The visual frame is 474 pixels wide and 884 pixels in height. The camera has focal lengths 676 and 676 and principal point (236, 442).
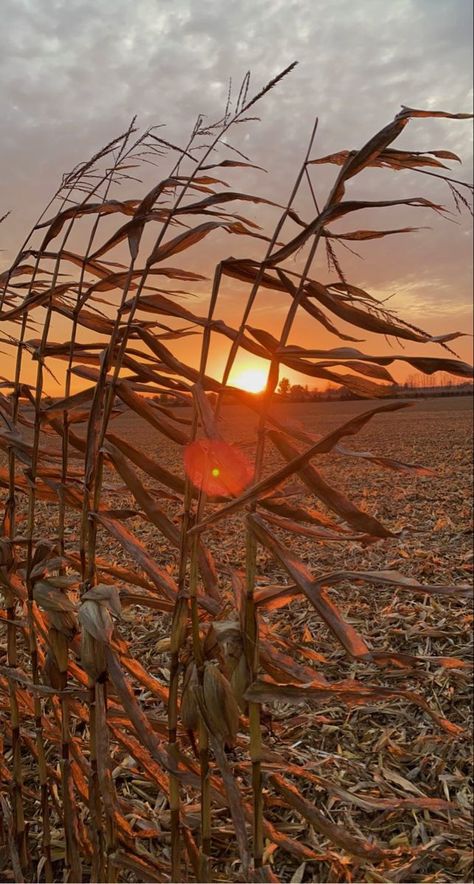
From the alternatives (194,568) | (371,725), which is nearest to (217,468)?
(194,568)

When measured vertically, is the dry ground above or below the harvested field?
below

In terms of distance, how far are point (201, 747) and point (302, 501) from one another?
6.71 meters

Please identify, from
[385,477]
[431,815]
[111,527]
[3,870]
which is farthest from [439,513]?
[111,527]

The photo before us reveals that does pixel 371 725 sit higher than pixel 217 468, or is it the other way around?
pixel 217 468

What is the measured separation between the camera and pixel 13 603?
1556 mm

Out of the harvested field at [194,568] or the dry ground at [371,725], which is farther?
the dry ground at [371,725]

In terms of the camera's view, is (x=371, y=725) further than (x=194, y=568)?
Yes

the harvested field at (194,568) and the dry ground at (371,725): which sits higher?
the harvested field at (194,568)

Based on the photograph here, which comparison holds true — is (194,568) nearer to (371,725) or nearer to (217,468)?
(217,468)

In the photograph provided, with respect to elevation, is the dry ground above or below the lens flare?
below

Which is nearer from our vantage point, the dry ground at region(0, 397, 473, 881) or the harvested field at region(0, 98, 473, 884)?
the harvested field at region(0, 98, 473, 884)

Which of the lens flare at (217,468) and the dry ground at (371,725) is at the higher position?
the lens flare at (217,468)

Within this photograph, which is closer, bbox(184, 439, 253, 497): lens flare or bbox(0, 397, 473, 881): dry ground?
bbox(184, 439, 253, 497): lens flare

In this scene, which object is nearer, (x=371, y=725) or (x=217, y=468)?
(x=217, y=468)
